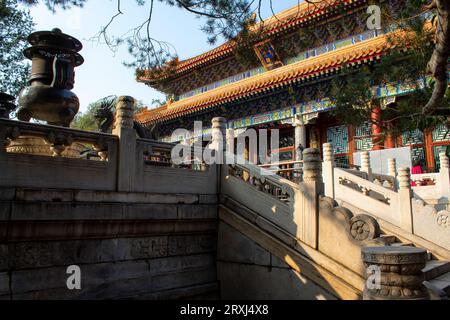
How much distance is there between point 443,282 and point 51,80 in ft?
19.8

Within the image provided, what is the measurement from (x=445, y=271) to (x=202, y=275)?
11.3ft

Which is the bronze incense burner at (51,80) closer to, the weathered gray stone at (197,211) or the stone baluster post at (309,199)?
the weathered gray stone at (197,211)

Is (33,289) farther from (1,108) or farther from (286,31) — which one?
(286,31)

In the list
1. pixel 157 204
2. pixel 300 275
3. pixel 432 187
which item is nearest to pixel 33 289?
pixel 157 204

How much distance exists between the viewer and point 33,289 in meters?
3.53

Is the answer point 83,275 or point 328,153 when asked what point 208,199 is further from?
point 328,153

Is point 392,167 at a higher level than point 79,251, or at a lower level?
higher

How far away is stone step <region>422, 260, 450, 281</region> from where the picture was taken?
4.56m

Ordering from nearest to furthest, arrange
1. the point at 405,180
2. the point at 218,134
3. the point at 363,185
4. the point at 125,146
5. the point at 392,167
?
the point at 125,146
the point at 218,134
the point at 405,180
the point at 363,185
the point at 392,167

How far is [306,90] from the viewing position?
12.4 m

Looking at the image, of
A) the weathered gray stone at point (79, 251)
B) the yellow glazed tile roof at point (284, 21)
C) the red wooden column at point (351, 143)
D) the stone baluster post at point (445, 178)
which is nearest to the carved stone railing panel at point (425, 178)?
the stone baluster post at point (445, 178)

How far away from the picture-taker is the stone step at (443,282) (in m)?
4.23

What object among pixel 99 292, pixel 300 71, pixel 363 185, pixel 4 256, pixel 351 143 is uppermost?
pixel 300 71

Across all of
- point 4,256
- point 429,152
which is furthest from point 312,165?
point 429,152
